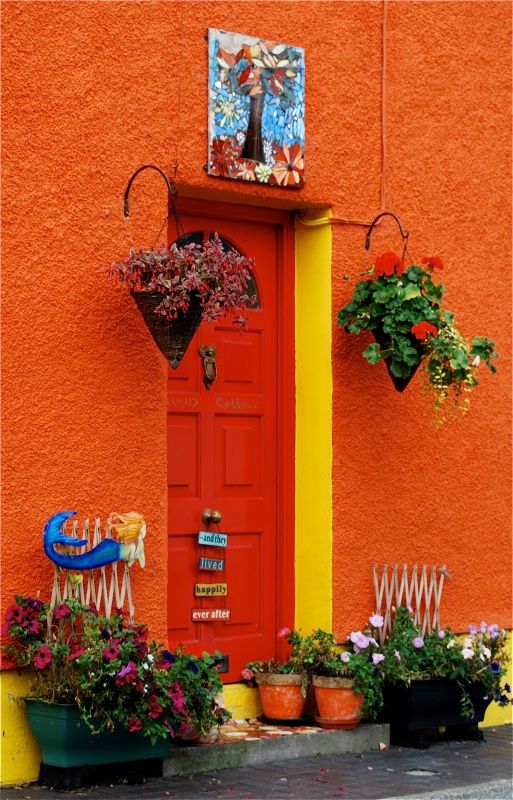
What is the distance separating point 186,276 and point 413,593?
109 inches

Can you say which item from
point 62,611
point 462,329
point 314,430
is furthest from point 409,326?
point 62,611

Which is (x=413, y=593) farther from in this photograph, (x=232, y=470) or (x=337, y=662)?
(x=232, y=470)

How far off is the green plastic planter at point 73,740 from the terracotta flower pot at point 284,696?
4.09 ft

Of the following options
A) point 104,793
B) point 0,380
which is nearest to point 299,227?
point 0,380

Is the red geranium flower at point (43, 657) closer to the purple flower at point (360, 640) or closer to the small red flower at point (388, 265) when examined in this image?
the purple flower at point (360, 640)

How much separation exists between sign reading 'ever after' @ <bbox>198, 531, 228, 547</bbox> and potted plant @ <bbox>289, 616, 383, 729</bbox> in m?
0.71

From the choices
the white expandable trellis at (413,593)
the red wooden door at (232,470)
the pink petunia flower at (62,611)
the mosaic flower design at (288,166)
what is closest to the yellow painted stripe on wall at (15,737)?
the pink petunia flower at (62,611)

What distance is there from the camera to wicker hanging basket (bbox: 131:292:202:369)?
6.75 metres

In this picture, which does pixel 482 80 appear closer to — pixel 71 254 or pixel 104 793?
pixel 71 254

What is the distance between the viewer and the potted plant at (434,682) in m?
7.72

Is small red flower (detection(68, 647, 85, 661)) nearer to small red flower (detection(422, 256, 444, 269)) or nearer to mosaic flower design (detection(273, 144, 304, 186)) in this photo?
mosaic flower design (detection(273, 144, 304, 186))

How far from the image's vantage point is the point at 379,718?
7.85m

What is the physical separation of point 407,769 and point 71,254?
3.27m

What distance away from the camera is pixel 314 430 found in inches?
315
